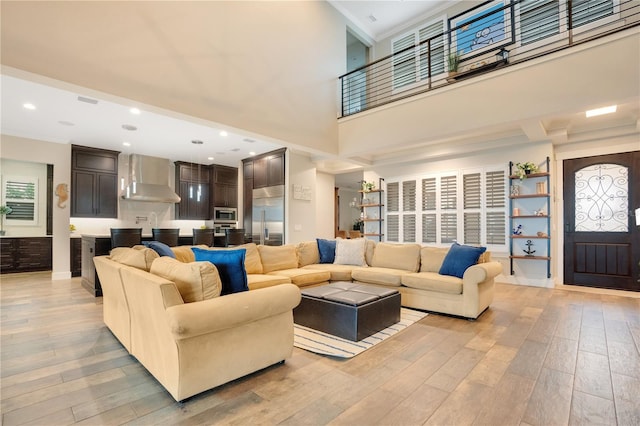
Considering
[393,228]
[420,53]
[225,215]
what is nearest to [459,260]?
[393,228]

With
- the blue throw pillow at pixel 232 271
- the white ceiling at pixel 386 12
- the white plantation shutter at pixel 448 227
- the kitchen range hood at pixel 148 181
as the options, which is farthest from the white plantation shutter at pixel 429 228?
the kitchen range hood at pixel 148 181

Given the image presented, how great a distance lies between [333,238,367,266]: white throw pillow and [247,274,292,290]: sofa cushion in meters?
1.33

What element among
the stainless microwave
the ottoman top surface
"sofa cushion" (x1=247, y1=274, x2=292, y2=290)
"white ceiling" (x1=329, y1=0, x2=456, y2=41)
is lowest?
the ottoman top surface

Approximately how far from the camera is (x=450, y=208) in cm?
654

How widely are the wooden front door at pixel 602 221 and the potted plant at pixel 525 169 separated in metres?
0.74

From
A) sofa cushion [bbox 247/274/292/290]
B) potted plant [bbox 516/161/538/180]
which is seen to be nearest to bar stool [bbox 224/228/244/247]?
sofa cushion [bbox 247/274/292/290]

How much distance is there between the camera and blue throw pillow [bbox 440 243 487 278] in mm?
3941

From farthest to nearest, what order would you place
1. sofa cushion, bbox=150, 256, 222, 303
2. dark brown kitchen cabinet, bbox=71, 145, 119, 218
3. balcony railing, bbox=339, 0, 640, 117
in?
dark brown kitchen cabinet, bbox=71, 145, 119, 218 → balcony railing, bbox=339, 0, 640, 117 → sofa cushion, bbox=150, 256, 222, 303

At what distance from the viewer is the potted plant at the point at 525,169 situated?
18.3ft

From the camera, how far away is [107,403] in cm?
199

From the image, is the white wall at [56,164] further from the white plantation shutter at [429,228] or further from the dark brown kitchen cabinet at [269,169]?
the white plantation shutter at [429,228]

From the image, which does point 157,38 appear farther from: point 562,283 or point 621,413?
point 562,283

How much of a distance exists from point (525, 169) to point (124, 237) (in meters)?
7.11

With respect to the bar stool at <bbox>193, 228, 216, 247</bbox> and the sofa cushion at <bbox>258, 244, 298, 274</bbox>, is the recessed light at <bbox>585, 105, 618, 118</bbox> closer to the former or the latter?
the sofa cushion at <bbox>258, 244, 298, 274</bbox>
